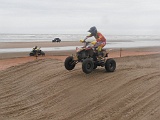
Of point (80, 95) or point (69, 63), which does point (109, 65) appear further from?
point (80, 95)

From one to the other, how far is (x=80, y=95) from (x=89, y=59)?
1.85 meters

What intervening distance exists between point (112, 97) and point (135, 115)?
1.37 meters

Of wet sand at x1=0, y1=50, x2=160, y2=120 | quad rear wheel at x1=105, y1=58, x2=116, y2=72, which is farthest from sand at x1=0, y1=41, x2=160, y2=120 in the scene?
quad rear wheel at x1=105, y1=58, x2=116, y2=72

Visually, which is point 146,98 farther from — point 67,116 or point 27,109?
point 27,109

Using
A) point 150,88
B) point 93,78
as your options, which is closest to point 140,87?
point 150,88

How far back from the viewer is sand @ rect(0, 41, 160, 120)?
300 inches

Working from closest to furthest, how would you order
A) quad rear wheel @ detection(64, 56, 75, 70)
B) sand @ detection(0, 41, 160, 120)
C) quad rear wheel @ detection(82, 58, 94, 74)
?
sand @ detection(0, 41, 160, 120) → quad rear wheel @ detection(82, 58, 94, 74) → quad rear wheel @ detection(64, 56, 75, 70)

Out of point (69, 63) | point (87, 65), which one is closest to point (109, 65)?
point (87, 65)

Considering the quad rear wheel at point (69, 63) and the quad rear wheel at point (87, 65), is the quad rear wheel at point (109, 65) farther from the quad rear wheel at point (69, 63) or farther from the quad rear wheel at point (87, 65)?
the quad rear wheel at point (69, 63)

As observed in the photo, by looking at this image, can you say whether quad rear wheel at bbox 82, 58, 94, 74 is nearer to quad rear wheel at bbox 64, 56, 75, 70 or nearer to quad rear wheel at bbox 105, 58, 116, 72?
quad rear wheel at bbox 105, 58, 116, 72

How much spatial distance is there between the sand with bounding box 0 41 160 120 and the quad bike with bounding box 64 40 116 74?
29 centimetres

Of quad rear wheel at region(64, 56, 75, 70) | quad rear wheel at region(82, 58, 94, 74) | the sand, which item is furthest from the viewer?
quad rear wheel at region(64, 56, 75, 70)

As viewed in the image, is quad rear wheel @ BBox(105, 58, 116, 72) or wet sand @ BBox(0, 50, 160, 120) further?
quad rear wheel @ BBox(105, 58, 116, 72)

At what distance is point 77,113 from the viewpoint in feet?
25.3
